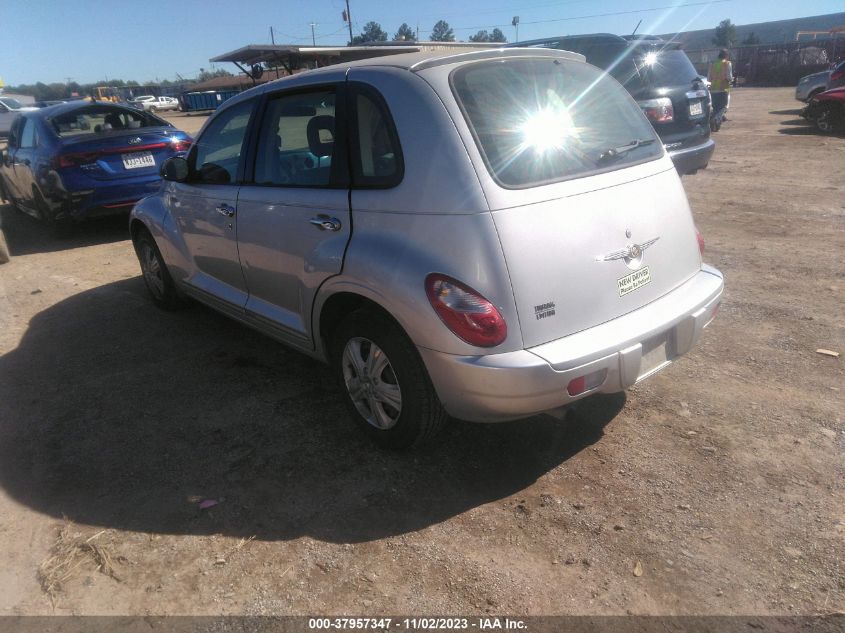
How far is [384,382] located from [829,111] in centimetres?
1466

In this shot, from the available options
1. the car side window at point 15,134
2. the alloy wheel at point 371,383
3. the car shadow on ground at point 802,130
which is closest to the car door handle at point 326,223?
the alloy wheel at point 371,383

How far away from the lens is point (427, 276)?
2625 mm

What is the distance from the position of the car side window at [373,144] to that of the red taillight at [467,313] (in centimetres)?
59

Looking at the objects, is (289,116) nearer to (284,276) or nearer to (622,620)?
(284,276)

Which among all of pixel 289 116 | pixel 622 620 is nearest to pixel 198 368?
pixel 289 116

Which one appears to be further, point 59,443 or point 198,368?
point 198,368

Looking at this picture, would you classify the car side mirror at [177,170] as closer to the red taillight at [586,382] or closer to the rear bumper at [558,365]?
the rear bumper at [558,365]

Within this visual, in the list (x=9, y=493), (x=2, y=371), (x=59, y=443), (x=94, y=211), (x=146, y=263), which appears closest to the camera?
(x=9, y=493)

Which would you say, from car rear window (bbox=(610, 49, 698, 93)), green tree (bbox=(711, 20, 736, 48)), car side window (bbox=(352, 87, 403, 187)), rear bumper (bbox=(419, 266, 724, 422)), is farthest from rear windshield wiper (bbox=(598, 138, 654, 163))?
green tree (bbox=(711, 20, 736, 48))

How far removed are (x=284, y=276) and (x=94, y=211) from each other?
17.9 feet

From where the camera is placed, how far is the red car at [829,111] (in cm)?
1348

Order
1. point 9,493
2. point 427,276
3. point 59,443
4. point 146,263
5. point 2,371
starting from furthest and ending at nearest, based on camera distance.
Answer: point 146,263
point 2,371
point 59,443
point 9,493
point 427,276

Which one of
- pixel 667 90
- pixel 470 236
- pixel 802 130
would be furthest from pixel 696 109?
pixel 802 130

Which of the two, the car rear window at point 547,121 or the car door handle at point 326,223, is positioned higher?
the car rear window at point 547,121
